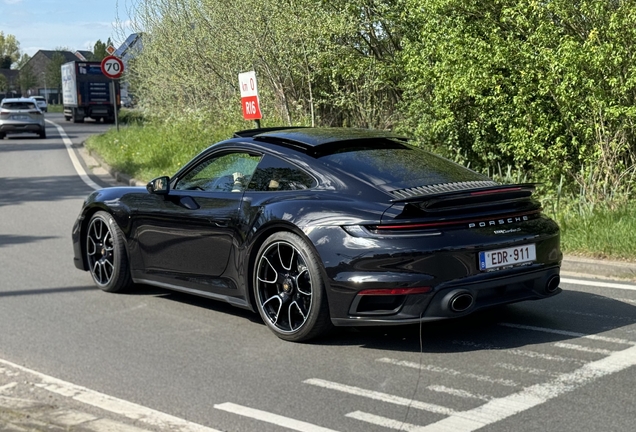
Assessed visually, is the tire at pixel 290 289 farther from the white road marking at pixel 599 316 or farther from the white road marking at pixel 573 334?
the white road marking at pixel 599 316

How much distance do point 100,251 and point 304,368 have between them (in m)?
3.25

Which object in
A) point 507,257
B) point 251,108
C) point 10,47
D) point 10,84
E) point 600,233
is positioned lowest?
point 600,233

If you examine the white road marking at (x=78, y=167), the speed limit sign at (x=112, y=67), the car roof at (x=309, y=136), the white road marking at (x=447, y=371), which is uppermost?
the speed limit sign at (x=112, y=67)

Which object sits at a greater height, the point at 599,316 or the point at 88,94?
the point at 88,94

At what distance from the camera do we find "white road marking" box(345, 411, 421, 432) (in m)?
4.65

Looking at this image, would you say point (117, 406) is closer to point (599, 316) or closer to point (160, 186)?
point (160, 186)

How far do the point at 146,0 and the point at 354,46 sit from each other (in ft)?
34.5

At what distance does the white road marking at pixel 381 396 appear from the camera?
494 centimetres

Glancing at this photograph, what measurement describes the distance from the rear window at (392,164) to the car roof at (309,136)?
82 millimetres

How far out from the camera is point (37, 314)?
7543mm

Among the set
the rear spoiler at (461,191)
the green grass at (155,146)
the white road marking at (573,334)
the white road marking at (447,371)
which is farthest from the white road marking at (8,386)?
the green grass at (155,146)

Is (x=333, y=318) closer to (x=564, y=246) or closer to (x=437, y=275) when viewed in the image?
(x=437, y=275)

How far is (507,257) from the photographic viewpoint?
6.19 meters

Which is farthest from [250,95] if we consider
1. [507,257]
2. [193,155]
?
[507,257]
